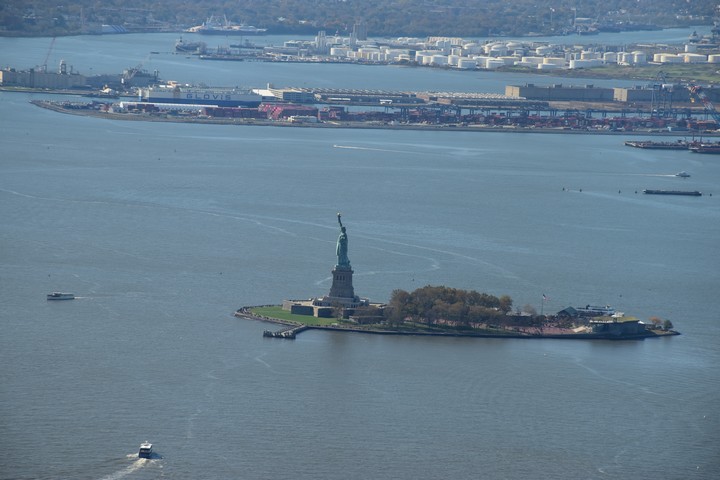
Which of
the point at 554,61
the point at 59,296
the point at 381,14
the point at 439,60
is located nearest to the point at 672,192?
the point at 59,296

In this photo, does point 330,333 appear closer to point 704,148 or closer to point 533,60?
point 704,148

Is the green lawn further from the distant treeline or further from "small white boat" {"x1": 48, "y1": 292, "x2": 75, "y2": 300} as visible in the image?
the distant treeline

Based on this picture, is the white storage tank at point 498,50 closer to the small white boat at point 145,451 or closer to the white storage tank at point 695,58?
the white storage tank at point 695,58

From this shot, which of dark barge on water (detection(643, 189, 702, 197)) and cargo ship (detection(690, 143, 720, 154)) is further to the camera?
cargo ship (detection(690, 143, 720, 154))

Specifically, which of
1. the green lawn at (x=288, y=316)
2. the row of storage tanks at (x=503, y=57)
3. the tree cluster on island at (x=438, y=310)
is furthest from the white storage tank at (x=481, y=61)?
the green lawn at (x=288, y=316)

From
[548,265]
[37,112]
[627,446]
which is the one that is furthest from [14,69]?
[627,446]

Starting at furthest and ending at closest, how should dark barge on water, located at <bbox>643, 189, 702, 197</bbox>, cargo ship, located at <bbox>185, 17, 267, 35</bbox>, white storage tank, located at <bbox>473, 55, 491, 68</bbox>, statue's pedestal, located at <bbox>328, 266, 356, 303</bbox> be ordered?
cargo ship, located at <bbox>185, 17, 267, 35</bbox> → white storage tank, located at <bbox>473, 55, 491, 68</bbox> → dark barge on water, located at <bbox>643, 189, 702, 197</bbox> → statue's pedestal, located at <bbox>328, 266, 356, 303</bbox>

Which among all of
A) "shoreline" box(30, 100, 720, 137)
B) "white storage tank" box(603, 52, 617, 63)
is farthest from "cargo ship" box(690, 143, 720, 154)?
"white storage tank" box(603, 52, 617, 63)
